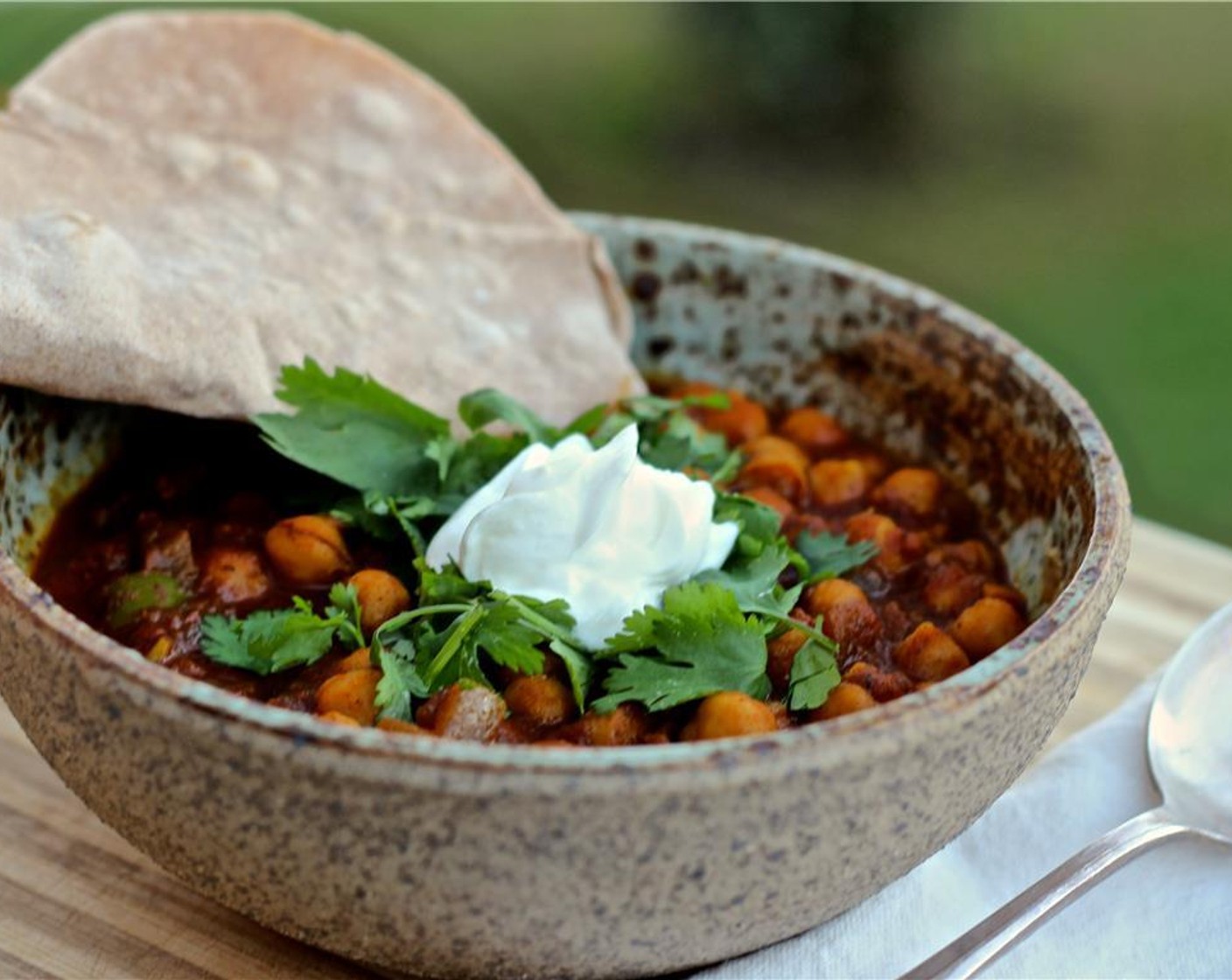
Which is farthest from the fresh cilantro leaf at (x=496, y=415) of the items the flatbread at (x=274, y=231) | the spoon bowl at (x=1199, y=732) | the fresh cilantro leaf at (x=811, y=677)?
the spoon bowl at (x=1199, y=732)

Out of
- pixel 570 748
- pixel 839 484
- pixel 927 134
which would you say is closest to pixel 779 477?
pixel 839 484

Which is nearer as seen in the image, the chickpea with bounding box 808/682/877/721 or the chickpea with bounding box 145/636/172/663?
the chickpea with bounding box 808/682/877/721

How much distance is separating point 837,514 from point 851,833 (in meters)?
0.95

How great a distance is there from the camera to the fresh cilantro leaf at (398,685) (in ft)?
5.80

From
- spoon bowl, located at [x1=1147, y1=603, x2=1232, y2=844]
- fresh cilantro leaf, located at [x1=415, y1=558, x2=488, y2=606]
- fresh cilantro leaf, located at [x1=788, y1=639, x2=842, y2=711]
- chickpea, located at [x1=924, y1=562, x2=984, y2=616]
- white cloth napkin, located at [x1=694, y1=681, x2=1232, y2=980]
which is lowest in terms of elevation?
white cloth napkin, located at [x1=694, y1=681, x2=1232, y2=980]

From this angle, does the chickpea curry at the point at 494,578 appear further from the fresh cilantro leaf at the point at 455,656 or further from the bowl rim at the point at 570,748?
the bowl rim at the point at 570,748

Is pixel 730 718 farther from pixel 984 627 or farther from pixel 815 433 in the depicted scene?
pixel 815 433

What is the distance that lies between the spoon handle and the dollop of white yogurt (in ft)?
1.81

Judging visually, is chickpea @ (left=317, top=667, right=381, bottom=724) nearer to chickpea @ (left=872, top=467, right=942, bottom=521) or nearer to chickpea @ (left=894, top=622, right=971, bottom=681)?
chickpea @ (left=894, top=622, right=971, bottom=681)

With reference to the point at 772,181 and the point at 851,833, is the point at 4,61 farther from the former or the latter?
the point at 851,833

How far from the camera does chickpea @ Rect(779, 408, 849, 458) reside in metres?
2.68

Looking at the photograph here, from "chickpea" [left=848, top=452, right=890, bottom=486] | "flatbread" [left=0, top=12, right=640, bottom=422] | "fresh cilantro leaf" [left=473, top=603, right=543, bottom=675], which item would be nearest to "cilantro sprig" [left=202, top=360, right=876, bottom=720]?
"fresh cilantro leaf" [left=473, top=603, right=543, bottom=675]

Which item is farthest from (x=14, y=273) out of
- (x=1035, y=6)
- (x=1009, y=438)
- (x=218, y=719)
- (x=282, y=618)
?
(x=1035, y=6)

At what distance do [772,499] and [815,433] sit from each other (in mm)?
352
